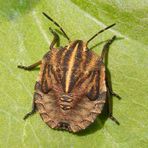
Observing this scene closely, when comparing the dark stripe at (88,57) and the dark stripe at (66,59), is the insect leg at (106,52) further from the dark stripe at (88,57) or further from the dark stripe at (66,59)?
the dark stripe at (66,59)

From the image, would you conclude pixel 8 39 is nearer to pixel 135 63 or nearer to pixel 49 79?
pixel 49 79

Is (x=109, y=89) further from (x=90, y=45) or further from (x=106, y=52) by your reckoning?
(x=90, y=45)

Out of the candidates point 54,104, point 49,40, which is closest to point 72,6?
point 49,40

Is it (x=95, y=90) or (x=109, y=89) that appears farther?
(x=109, y=89)

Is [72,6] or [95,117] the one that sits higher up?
[72,6]

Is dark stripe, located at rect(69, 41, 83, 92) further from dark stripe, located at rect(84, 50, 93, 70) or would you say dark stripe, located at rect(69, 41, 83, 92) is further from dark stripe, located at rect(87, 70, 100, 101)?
dark stripe, located at rect(87, 70, 100, 101)

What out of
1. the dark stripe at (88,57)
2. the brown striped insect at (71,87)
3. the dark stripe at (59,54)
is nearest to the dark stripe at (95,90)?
the brown striped insect at (71,87)

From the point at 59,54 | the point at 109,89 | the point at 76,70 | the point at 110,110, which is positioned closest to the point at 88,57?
the point at 76,70
